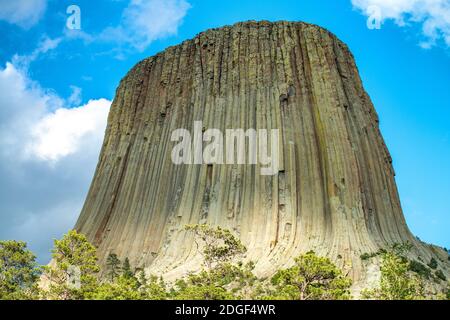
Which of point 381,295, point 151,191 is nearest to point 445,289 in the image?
point 381,295

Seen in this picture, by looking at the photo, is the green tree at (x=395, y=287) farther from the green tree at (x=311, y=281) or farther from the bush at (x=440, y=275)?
the bush at (x=440, y=275)

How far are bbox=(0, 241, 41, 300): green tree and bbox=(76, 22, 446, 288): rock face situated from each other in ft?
29.8

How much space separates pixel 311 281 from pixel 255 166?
13403mm

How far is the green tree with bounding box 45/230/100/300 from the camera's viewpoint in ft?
85.4

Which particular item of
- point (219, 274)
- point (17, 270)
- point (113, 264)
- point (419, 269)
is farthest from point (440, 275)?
point (17, 270)

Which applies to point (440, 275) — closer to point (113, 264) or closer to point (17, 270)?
point (113, 264)

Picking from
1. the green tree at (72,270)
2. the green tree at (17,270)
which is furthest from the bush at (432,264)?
the green tree at (17,270)

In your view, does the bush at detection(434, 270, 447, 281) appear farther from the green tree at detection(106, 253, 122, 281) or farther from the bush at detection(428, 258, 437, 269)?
the green tree at detection(106, 253, 122, 281)

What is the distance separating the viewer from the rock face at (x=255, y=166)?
1430 inches

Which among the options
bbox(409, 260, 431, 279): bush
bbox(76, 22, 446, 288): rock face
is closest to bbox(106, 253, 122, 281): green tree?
bbox(76, 22, 446, 288): rock face

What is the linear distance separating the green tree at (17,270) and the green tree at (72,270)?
689 millimetres

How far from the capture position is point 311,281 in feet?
89.3
